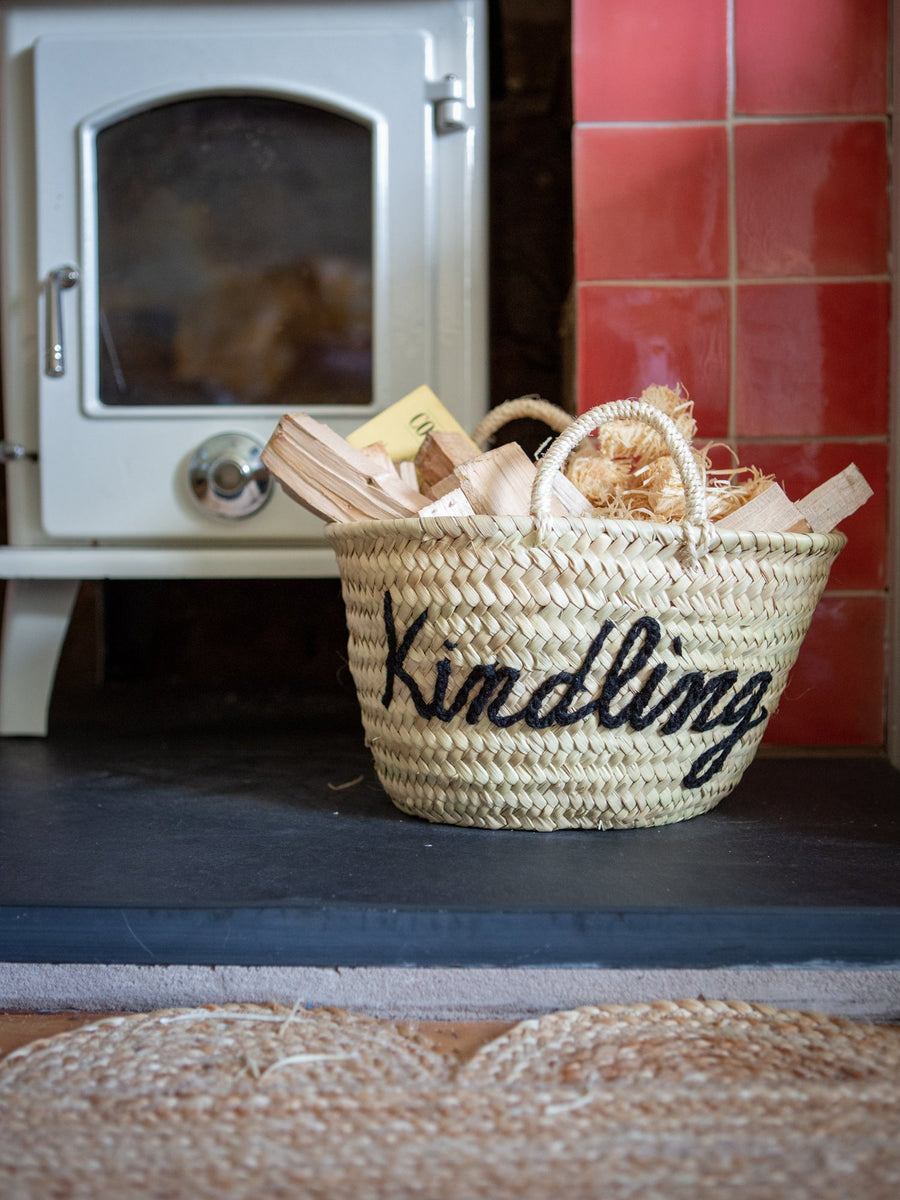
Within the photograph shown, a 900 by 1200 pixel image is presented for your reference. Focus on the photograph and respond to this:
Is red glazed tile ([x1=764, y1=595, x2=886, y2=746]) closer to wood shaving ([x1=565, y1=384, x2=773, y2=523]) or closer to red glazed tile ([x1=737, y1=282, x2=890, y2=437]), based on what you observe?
red glazed tile ([x1=737, y1=282, x2=890, y2=437])

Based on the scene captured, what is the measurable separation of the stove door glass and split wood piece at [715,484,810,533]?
0.55 metres

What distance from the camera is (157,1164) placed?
0.46m

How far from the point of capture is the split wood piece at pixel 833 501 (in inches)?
33.2

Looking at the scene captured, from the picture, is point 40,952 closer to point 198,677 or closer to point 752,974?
point 752,974

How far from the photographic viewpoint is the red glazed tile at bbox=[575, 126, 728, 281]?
113 cm

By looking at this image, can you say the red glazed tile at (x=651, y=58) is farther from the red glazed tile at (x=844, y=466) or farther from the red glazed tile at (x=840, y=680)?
the red glazed tile at (x=840, y=680)

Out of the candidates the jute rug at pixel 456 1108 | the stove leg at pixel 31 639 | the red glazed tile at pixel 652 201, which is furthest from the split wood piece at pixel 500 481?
the stove leg at pixel 31 639

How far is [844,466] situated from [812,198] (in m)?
0.32

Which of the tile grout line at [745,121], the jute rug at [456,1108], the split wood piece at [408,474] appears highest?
the tile grout line at [745,121]

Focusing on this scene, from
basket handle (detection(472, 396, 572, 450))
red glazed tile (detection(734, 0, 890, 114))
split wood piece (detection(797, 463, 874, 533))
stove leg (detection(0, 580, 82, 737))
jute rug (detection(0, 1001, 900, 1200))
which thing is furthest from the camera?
stove leg (detection(0, 580, 82, 737))

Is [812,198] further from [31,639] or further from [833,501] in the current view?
[31,639]

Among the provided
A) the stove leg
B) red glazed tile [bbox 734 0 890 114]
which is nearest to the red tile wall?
red glazed tile [bbox 734 0 890 114]

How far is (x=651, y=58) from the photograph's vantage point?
1128mm

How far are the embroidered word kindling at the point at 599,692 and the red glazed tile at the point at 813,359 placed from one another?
0.47m
